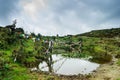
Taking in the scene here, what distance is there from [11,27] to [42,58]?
13.2m

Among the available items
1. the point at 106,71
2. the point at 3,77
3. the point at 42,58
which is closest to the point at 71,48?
the point at 42,58

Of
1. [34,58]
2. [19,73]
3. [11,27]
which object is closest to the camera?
[19,73]

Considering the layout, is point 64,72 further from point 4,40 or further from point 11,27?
point 11,27

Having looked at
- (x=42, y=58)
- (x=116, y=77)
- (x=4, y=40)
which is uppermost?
(x=4, y=40)

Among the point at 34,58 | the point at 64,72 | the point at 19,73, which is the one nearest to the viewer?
the point at 19,73

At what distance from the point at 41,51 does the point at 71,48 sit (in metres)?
16.9

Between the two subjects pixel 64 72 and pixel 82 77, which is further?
pixel 64 72

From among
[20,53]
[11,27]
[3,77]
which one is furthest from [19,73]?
[11,27]

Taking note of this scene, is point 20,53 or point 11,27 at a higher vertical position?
point 11,27

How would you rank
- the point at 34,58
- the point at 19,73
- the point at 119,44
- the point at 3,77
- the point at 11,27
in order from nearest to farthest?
the point at 3,77, the point at 19,73, the point at 34,58, the point at 11,27, the point at 119,44

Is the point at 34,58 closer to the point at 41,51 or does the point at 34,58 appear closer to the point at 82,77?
the point at 41,51

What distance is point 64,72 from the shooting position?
32.9m

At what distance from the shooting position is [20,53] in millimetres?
34406

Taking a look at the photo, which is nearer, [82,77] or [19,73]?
→ [19,73]
